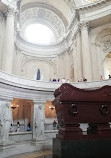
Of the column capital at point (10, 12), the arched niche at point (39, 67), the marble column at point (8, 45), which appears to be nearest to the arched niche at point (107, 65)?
the arched niche at point (39, 67)

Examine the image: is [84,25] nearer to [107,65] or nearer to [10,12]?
[107,65]

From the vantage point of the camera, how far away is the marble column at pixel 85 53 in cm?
1647

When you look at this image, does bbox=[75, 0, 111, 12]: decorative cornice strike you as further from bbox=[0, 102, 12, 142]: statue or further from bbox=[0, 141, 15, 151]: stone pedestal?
bbox=[0, 141, 15, 151]: stone pedestal

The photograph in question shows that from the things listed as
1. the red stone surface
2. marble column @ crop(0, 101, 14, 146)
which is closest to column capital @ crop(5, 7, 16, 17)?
marble column @ crop(0, 101, 14, 146)

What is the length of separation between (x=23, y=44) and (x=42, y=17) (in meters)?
6.55

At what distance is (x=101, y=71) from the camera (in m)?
17.6

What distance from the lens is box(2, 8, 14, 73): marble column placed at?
564 inches

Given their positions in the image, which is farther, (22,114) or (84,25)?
(84,25)

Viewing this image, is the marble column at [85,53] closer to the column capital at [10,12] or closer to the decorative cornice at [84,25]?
the decorative cornice at [84,25]

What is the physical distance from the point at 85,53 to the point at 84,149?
14.8 m

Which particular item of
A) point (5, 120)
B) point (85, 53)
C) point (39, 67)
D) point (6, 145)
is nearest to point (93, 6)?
point (85, 53)

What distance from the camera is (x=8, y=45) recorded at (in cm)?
1500

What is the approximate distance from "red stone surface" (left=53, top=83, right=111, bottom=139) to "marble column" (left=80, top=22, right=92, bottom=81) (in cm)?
1236

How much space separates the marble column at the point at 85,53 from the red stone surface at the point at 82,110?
487 inches
